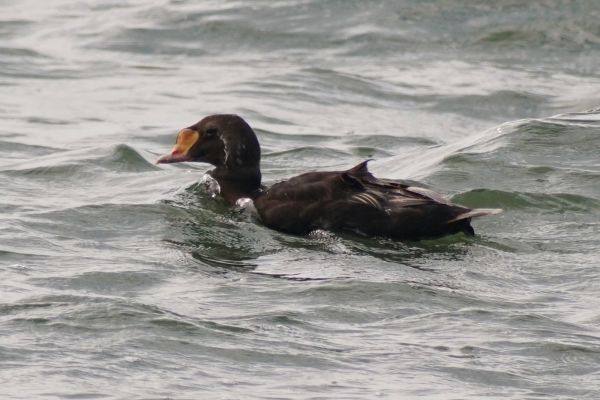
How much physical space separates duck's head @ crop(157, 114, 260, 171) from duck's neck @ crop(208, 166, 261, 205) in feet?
0.08

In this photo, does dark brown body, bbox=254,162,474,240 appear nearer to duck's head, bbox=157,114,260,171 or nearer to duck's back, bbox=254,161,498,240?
duck's back, bbox=254,161,498,240

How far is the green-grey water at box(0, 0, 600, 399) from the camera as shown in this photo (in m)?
7.55

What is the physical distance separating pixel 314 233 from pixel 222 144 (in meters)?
1.53

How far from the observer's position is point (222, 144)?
1145 cm

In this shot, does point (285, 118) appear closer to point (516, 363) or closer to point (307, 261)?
point (307, 261)

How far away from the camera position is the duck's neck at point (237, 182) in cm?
1124

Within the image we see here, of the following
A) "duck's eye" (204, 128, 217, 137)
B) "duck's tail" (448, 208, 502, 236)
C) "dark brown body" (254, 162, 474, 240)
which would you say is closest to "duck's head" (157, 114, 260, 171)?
"duck's eye" (204, 128, 217, 137)

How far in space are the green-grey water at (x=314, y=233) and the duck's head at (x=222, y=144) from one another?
0.30 m

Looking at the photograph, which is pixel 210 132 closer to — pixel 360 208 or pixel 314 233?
pixel 314 233

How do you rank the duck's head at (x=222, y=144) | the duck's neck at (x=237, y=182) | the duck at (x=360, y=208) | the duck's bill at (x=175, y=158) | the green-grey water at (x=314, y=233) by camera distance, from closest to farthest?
the green-grey water at (x=314, y=233) < the duck at (x=360, y=208) < the duck's neck at (x=237, y=182) < the duck's head at (x=222, y=144) < the duck's bill at (x=175, y=158)

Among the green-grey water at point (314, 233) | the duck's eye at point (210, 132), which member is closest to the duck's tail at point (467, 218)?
the green-grey water at point (314, 233)

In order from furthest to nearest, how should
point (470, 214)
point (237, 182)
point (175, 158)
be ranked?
point (175, 158) < point (237, 182) < point (470, 214)

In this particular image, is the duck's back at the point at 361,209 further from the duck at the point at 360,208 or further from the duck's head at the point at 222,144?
the duck's head at the point at 222,144

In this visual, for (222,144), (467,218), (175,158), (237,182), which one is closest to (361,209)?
(467,218)
